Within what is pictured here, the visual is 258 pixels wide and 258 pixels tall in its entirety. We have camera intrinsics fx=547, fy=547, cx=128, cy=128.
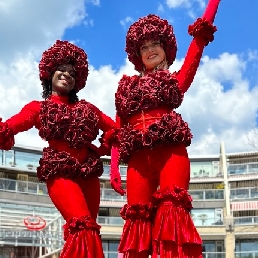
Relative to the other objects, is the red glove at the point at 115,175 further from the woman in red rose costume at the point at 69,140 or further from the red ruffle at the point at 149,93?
the red ruffle at the point at 149,93

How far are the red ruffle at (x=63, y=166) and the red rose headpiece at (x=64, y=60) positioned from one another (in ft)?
2.06

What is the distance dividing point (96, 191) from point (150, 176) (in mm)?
615

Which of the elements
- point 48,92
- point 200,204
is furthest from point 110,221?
→ point 48,92

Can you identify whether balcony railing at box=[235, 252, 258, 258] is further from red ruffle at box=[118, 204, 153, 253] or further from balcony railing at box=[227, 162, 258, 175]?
red ruffle at box=[118, 204, 153, 253]

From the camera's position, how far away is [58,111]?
3992mm

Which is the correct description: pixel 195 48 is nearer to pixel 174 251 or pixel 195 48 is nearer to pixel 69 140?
pixel 69 140

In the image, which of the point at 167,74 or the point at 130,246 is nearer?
the point at 130,246

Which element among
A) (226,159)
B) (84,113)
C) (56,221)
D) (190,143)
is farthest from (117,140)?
(226,159)

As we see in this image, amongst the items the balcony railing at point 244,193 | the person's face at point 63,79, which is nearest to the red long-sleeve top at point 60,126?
the person's face at point 63,79

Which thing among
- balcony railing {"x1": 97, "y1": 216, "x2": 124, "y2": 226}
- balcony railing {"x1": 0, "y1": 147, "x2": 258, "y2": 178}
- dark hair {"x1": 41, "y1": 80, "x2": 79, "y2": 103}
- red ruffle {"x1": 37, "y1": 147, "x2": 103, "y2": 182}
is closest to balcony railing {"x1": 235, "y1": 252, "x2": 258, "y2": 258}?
balcony railing {"x1": 0, "y1": 147, "x2": 258, "y2": 178}

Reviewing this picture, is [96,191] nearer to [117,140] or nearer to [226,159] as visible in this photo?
[117,140]

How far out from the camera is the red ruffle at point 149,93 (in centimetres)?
369

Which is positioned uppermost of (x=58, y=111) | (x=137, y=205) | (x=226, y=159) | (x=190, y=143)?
(x=226, y=159)

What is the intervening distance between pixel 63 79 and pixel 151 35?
31.0 inches
